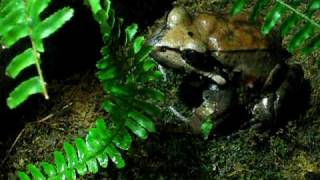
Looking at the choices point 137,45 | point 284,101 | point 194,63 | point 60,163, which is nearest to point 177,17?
point 194,63

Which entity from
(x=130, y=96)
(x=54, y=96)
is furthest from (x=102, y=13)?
(x=54, y=96)

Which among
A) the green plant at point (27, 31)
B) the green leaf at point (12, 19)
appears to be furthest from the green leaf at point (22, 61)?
the green leaf at point (12, 19)

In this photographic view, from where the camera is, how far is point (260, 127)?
3521 millimetres

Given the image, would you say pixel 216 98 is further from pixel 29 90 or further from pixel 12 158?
pixel 29 90

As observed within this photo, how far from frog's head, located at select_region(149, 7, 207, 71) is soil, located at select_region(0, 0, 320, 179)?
0.19 m

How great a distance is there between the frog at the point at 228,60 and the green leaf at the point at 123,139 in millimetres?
1000

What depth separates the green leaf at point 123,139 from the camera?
8.64ft

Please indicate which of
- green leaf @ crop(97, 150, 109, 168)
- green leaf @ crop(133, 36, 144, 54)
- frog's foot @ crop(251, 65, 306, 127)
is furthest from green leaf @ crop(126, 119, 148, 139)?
frog's foot @ crop(251, 65, 306, 127)

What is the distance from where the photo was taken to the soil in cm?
331

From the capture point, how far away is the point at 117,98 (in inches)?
101

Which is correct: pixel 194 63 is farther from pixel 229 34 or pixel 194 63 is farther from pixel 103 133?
pixel 103 133

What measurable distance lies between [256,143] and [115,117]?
4.02ft

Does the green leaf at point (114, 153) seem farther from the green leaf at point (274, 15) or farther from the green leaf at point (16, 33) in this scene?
the green leaf at point (16, 33)

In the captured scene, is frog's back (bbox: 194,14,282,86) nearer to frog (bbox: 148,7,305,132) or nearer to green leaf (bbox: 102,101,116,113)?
frog (bbox: 148,7,305,132)
